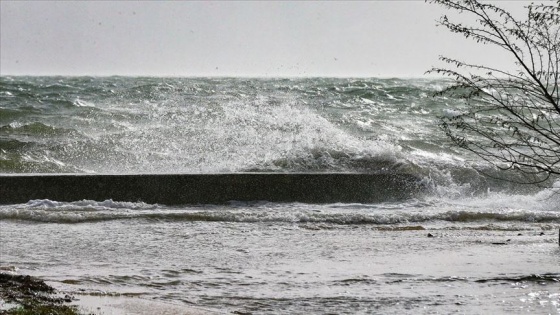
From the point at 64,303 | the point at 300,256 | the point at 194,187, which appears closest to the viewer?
the point at 64,303

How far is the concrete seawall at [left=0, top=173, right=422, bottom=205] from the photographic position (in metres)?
10.1

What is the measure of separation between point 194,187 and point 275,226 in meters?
1.90

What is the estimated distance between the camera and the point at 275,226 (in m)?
8.76

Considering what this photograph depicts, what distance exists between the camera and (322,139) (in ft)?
44.0

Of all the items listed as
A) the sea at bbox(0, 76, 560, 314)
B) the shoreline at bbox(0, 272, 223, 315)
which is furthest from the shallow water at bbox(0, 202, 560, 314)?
the shoreline at bbox(0, 272, 223, 315)

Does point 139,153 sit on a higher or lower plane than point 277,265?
higher

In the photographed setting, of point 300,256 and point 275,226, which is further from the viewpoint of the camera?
point 275,226

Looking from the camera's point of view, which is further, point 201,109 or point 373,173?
point 201,109

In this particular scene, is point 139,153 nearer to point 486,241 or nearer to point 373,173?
point 373,173

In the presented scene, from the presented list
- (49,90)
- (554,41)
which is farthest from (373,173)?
(49,90)

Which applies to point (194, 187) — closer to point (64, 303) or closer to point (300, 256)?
point (300, 256)

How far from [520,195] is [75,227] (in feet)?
18.5

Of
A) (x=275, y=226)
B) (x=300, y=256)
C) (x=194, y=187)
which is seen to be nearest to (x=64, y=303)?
(x=300, y=256)

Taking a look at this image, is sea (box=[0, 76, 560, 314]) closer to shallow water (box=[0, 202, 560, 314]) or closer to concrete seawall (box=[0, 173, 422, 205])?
shallow water (box=[0, 202, 560, 314])
